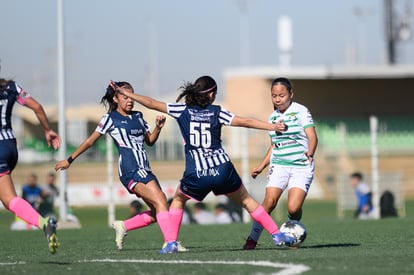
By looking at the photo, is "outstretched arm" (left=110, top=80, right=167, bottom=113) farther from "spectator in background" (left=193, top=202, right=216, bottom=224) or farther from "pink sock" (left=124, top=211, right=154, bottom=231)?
"spectator in background" (left=193, top=202, right=216, bottom=224)

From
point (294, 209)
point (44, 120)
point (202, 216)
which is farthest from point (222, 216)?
point (44, 120)

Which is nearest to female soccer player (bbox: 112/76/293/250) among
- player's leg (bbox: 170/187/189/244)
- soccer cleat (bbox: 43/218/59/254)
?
player's leg (bbox: 170/187/189/244)

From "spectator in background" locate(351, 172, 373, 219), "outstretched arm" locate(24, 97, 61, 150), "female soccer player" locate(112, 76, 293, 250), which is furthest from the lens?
"spectator in background" locate(351, 172, 373, 219)

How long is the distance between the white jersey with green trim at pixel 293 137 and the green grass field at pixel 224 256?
0.99 meters

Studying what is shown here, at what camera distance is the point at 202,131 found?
37.0 ft

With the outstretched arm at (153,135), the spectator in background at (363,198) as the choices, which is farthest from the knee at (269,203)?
the spectator in background at (363,198)

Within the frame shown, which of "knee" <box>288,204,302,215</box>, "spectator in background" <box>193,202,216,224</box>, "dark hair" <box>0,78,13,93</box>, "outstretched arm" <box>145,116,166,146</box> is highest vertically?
"dark hair" <box>0,78,13,93</box>

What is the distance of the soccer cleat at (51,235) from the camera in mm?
9957

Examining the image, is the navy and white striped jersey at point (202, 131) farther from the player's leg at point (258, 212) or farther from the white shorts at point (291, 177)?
the white shorts at point (291, 177)

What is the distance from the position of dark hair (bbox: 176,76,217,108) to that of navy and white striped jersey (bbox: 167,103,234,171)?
0.06 meters

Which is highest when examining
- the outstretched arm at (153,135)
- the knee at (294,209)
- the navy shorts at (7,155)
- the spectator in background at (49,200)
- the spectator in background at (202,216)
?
the outstretched arm at (153,135)

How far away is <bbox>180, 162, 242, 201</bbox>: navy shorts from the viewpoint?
11.3 metres

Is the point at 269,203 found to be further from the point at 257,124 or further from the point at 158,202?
the point at 257,124

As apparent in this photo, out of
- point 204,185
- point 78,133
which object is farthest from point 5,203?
point 78,133
